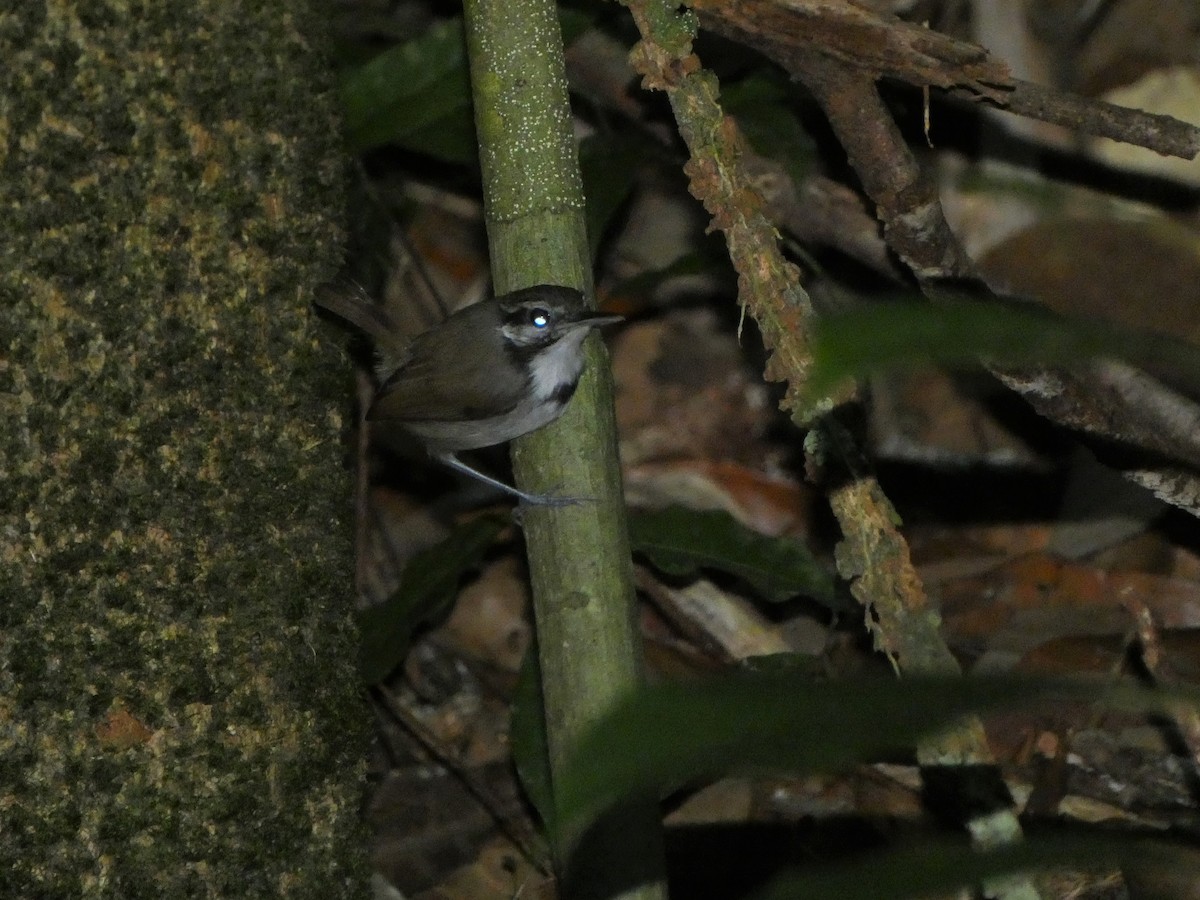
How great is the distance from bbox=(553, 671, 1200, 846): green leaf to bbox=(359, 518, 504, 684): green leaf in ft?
9.40

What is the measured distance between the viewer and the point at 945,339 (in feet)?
3.07

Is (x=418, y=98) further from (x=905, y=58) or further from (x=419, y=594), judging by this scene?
(x=905, y=58)

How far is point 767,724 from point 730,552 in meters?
3.02

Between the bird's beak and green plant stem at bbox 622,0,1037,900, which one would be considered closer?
green plant stem at bbox 622,0,1037,900

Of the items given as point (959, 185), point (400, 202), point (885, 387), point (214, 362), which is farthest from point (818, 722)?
point (400, 202)

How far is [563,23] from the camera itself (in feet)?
13.6

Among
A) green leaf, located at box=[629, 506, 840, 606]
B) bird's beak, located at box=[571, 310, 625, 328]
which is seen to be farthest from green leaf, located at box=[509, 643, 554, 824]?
bird's beak, located at box=[571, 310, 625, 328]

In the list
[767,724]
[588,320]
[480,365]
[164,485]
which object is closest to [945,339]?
[767,724]

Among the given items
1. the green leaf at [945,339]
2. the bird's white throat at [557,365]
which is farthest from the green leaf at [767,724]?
the bird's white throat at [557,365]

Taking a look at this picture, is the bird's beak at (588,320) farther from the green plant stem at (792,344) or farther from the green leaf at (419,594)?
the green leaf at (419,594)

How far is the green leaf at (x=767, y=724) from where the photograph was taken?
952 millimetres

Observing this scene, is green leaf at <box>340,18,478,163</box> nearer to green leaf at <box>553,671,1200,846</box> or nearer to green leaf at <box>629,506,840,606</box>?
green leaf at <box>629,506,840,606</box>

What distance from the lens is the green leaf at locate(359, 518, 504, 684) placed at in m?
3.83

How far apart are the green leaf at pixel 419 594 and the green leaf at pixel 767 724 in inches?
113
